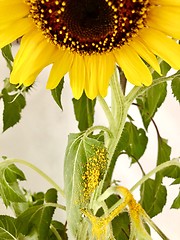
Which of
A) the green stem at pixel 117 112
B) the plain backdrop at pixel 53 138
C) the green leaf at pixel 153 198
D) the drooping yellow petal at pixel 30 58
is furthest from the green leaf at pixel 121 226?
the plain backdrop at pixel 53 138

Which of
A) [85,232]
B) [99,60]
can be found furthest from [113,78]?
[85,232]

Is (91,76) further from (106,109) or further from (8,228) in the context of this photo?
(8,228)

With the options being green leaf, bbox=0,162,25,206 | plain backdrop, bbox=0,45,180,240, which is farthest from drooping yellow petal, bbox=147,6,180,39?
plain backdrop, bbox=0,45,180,240

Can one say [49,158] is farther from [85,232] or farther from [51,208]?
[85,232]

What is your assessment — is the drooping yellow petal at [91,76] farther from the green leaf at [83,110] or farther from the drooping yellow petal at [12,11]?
the green leaf at [83,110]

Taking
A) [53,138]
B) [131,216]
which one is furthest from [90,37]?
[53,138]
